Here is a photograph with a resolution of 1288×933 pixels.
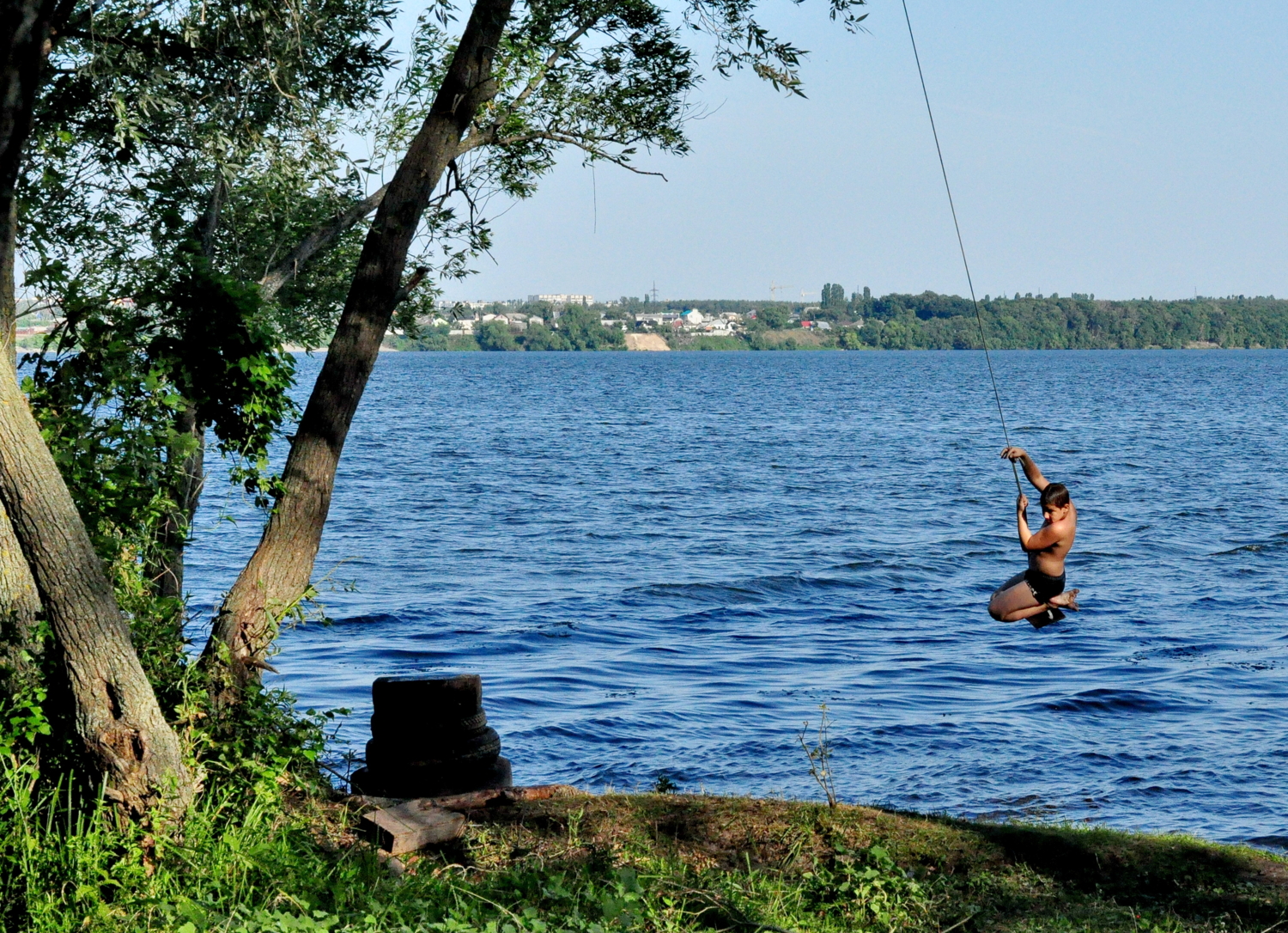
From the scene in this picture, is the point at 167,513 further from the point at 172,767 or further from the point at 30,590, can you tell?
the point at 172,767

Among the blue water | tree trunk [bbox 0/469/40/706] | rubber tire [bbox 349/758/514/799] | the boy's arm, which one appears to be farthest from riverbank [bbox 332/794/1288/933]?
the boy's arm

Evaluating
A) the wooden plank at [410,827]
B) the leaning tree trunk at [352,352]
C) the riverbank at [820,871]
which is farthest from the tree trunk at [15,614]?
the wooden plank at [410,827]

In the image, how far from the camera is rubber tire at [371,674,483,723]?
845 centimetres

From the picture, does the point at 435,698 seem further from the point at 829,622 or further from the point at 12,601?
the point at 829,622

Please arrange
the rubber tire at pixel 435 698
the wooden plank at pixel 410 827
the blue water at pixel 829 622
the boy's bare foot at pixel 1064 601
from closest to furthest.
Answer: the wooden plank at pixel 410 827 < the rubber tire at pixel 435 698 < the boy's bare foot at pixel 1064 601 < the blue water at pixel 829 622

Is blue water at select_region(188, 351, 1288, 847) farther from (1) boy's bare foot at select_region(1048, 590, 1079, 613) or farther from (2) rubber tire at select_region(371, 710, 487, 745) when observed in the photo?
(1) boy's bare foot at select_region(1048, 590, 1079, 613)

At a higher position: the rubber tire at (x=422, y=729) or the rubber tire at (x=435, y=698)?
the rubber tire at (x=435, y=698)

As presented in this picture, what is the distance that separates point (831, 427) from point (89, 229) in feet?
218

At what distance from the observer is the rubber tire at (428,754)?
8391 millimetres

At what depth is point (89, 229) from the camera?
33.2 feet

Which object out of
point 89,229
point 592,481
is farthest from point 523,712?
point 592,481

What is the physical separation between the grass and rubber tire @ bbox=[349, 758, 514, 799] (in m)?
0.38

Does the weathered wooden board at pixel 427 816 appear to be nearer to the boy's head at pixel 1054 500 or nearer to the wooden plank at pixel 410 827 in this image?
the wooden plank at pixel 410 827

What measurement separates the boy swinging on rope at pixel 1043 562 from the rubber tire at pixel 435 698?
4.27 m
